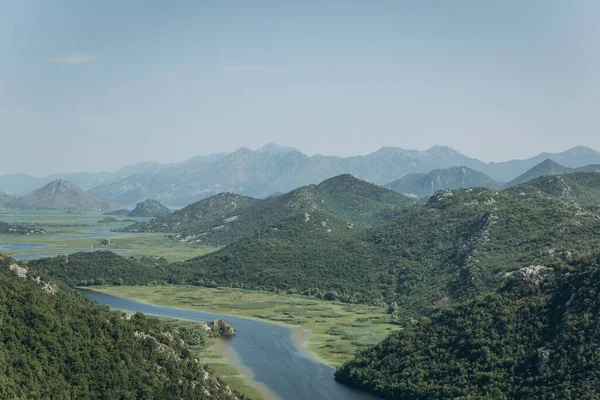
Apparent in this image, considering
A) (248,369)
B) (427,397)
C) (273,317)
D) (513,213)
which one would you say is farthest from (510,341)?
(513,213)

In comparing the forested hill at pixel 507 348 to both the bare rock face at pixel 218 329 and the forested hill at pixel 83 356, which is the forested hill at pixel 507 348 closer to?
the forested hill at pixel 83 356

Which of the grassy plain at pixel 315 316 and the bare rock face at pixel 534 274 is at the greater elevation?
the bare rock face at pixel 534 274

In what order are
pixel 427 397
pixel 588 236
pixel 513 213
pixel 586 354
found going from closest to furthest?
pixel 586 354
pixel 427 397
pixel 588 236
pixel 513 213

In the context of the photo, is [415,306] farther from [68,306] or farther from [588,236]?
[68,306]

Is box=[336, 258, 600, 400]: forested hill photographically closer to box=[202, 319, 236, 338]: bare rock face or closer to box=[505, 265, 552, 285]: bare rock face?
box=[505, 265, 552, 285]: bare rock face

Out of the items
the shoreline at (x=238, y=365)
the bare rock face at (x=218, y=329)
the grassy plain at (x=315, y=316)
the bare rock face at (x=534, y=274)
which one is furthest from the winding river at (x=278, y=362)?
the bare rock face at (x=534, y=274)

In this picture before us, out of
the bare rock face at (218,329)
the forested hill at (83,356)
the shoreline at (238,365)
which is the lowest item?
the shoreline at (238,365)
